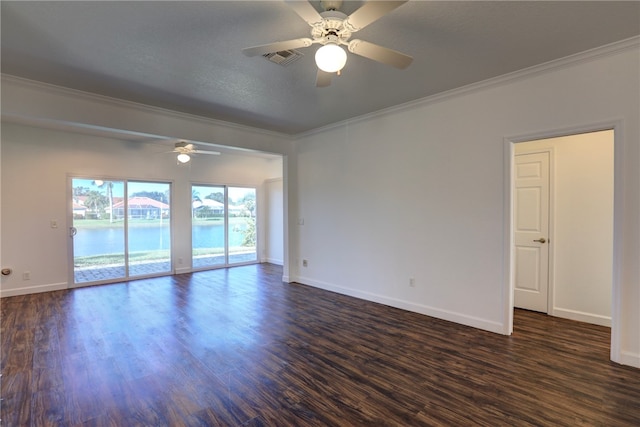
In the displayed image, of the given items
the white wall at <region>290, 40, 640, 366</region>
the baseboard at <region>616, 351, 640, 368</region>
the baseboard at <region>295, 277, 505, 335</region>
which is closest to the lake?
the white wall at <region>290, 40, 640, 366</region>

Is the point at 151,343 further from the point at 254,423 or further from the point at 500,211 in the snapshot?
the point at 500,211

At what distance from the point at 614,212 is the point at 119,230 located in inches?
295

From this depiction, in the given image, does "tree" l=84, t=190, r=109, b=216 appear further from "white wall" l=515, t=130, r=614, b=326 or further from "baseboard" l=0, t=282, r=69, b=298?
"white wall" l=515, t=130, r=614, b=326

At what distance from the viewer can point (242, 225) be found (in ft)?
25.7

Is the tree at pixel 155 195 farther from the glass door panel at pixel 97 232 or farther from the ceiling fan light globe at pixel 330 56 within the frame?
the ceiling fan light globe at pixel 330 56

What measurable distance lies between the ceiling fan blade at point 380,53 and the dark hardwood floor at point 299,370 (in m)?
2.49

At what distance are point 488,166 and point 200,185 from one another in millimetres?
5968

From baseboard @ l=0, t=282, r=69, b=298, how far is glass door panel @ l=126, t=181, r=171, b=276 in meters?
1.09

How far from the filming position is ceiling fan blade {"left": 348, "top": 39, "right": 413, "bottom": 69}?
6.98 ft

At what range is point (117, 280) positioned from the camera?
5.89 m

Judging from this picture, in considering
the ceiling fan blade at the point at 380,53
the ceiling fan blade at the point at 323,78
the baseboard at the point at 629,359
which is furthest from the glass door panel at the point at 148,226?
the baseboard at the point at 629,359

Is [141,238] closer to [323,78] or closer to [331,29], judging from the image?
[323,78]

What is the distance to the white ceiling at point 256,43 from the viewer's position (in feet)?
7.04

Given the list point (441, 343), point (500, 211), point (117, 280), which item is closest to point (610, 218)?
point (500, 211)
